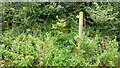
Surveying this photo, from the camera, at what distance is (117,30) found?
2.64m

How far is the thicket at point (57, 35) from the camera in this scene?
1953 mm

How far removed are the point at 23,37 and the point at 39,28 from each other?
533 millimetres

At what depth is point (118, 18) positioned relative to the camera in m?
2.58

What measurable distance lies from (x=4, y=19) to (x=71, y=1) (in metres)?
1.76

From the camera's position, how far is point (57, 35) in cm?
262

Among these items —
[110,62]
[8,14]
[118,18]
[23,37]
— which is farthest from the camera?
[8,14]

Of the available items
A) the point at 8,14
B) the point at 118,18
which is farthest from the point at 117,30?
the point at 8,14

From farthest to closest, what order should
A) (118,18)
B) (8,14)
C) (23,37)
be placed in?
(8,14)
(118,18)
(23,37)

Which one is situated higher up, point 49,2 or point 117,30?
point 49,2

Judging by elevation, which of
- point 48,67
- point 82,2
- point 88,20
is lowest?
point 48,67

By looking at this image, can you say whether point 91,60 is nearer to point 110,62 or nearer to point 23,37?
point 110,62

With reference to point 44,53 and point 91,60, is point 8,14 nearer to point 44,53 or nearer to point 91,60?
point 44,53

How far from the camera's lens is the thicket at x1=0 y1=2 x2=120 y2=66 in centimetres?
195

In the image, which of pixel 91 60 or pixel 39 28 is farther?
pixel 39 28
